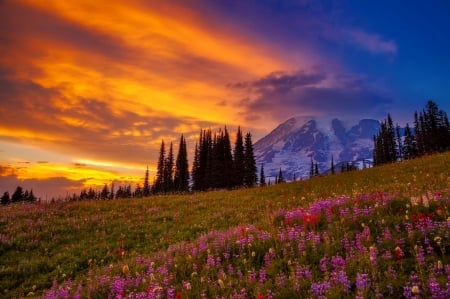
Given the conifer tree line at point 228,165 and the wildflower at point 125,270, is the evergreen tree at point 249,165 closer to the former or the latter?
the conifer tree line at point 228,165

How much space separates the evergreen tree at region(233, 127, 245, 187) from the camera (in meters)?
87.0

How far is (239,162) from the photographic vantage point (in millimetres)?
88188

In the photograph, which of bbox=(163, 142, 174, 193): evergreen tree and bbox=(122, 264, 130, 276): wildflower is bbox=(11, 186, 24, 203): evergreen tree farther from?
bbox=(122, 264, 130, 276): wildflower

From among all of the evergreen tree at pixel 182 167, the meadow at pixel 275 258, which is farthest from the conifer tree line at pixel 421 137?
the meadow at pixel 275 258

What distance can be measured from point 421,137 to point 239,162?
5601 centimetres

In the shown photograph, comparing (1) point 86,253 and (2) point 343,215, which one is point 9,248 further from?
(2) point 343,215

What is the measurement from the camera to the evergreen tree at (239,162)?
285ft

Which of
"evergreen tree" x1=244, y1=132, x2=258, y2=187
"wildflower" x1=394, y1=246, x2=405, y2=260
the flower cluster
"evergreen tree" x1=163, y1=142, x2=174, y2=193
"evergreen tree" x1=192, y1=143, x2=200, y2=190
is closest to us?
the flower cluster

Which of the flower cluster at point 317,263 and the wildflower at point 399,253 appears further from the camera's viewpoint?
the wildflower at point 399,253

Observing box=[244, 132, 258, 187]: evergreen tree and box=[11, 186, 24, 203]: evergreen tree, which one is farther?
box=[11, 186, 24, 203]: evergreen tree

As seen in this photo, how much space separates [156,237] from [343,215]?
10.5 meters

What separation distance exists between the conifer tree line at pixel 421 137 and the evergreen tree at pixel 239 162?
1387 inches

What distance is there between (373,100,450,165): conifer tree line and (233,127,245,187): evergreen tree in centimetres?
3524

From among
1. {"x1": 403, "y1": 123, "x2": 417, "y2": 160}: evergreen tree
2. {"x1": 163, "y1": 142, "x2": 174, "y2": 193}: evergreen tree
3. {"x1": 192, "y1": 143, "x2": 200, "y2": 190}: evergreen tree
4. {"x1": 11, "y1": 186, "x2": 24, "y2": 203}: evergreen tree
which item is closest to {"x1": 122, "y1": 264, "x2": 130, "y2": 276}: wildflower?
{"x1": 192, "y1": 143, "x2": 200, "y2": 190}: evergreen tree
